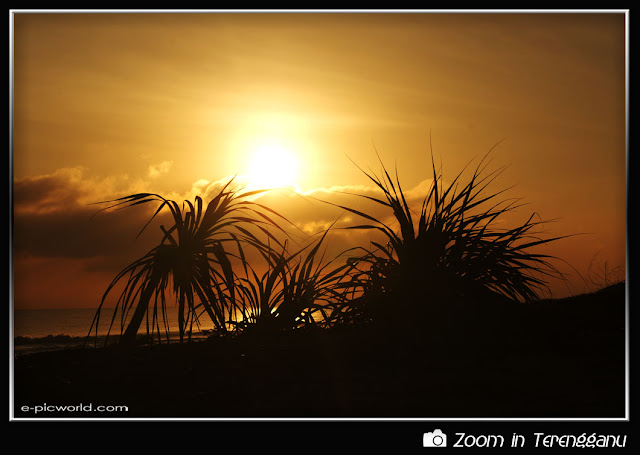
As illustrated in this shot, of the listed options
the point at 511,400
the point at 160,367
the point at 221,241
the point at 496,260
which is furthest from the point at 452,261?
the point at 160,367

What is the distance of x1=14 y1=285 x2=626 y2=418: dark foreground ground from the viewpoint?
293 centimetres

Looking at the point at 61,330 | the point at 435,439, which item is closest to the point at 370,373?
the point at 435,439

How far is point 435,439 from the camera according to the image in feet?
9.62

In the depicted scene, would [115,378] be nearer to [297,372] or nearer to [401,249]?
[297,372]

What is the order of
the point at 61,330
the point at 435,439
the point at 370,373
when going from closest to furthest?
the point at 435,439 → the point at 370,373 → the point at 61,330

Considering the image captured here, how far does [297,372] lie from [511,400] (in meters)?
1.03

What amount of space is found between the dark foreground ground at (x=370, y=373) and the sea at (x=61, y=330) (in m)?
0.25

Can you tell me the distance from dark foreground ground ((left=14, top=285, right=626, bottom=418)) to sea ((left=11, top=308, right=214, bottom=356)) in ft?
0.82

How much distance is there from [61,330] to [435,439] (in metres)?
29.5

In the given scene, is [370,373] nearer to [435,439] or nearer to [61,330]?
[435,439]

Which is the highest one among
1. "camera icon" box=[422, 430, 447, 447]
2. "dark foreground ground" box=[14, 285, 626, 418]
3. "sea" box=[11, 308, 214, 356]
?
"dark foreground ground" box=[14, 285, 626, 418]

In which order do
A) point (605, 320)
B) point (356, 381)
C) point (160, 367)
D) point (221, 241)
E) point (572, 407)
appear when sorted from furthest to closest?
1. point (221, 241)
2. point (605, 320)
3. point (160, 367)
4. point (356, 381)
5. point (572, 407)

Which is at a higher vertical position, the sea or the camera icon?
the camera icon

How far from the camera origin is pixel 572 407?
2.91m
